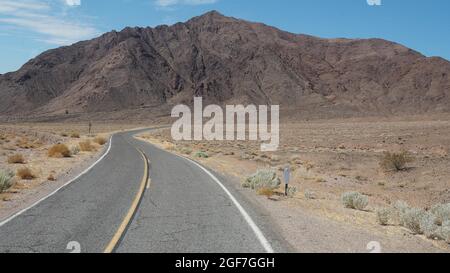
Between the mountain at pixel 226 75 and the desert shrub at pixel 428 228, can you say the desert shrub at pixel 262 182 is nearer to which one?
the desert shrub at pixel 428 228

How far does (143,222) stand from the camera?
9781 millimetres

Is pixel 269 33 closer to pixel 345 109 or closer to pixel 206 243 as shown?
pixel 345 109

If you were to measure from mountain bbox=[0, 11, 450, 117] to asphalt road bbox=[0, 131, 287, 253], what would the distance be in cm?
11640

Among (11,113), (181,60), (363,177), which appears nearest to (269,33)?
(181,60)

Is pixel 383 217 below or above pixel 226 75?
below

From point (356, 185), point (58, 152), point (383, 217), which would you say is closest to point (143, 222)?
point (383, 217)

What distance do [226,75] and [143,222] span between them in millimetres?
145869

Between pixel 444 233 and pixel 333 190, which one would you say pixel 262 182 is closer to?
pixel 333 190

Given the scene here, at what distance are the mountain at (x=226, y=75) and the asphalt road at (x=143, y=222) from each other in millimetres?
116400

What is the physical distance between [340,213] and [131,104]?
139553 millimetres

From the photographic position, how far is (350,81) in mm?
150625

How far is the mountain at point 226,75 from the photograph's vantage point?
140 meters

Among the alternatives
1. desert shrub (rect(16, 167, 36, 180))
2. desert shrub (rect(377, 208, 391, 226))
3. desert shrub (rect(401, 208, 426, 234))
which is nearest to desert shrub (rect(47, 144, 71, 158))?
desert shrub (rect(16, 167, 36, 180))

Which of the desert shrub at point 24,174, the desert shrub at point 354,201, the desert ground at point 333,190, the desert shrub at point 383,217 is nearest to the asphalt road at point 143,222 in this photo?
the desert ground at point 333,190
